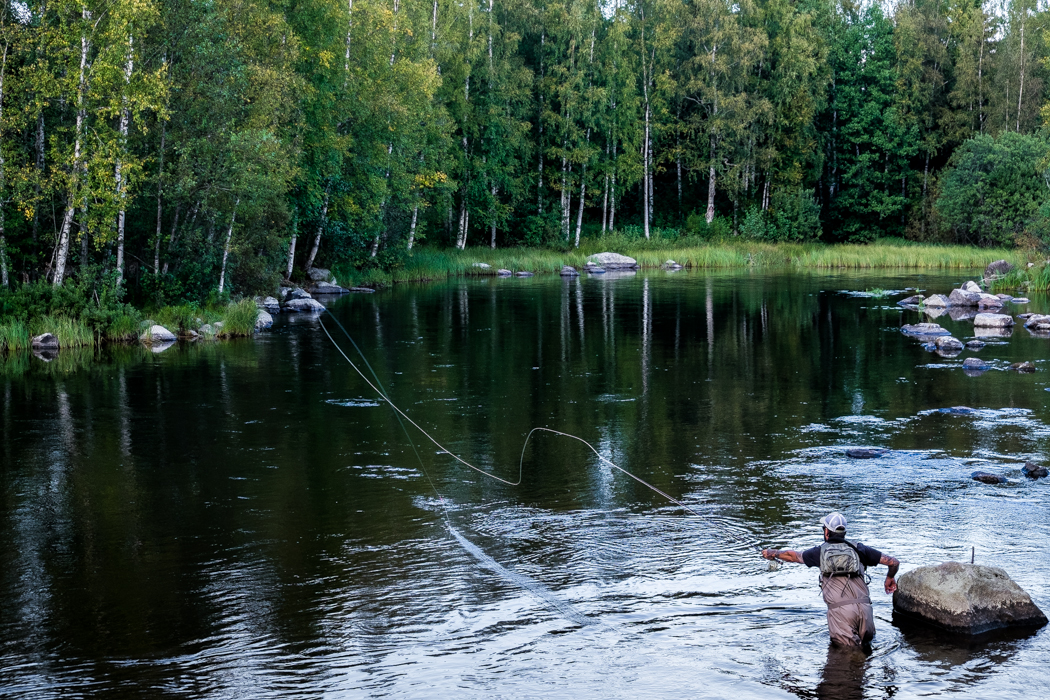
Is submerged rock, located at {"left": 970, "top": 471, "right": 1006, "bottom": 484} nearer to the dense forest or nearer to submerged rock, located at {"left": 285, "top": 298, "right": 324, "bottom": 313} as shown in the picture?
the dense forest

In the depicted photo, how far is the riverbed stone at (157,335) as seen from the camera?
27.3 meters

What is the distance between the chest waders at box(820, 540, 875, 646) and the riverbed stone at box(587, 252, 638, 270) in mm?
49942

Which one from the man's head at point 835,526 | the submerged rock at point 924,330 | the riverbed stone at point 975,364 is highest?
the man's head at point 835,526

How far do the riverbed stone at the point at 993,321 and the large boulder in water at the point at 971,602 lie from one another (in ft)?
73.4

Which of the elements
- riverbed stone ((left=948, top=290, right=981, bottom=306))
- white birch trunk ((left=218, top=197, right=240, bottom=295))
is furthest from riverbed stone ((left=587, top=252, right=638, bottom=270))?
white birch trunk ((left=218, top=197, right=240, bottom=295))

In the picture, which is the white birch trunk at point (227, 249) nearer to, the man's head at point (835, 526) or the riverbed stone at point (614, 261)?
the man's head at point (835, 526)

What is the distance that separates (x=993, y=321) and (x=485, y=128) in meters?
34.3

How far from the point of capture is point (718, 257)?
59.8 metres

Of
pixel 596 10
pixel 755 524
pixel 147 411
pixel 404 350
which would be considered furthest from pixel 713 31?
pixel 755 524

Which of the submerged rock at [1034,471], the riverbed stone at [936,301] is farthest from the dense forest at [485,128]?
the submerged rock at [1034,471]

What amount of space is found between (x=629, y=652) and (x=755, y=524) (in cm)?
358

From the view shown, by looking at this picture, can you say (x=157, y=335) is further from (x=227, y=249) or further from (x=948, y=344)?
(x=948, y=344)

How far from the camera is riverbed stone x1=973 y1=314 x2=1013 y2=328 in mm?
29109

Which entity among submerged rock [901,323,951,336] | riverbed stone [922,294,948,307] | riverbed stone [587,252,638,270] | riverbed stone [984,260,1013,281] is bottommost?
submerged rock [901,323,951,336]
